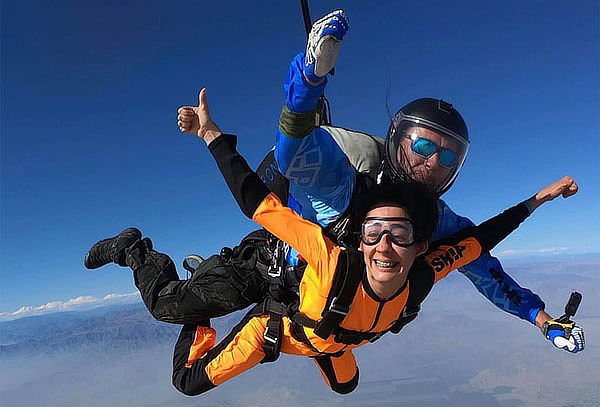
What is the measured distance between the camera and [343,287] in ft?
5.93

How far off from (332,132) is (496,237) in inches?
45.8

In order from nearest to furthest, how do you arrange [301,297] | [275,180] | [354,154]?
[301,297] → [354,154] → [275,180]

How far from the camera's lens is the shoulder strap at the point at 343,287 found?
180 centimetres

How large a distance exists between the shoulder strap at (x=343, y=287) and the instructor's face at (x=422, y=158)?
510 millimetres

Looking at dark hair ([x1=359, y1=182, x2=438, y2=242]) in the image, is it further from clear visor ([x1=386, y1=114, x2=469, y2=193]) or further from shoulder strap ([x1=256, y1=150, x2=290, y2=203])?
shoulder strap ([x1=256, y1=150, x2=290, y2=203])

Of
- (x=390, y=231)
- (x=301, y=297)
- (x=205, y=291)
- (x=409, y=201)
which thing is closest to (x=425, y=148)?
(x=409, y=201)

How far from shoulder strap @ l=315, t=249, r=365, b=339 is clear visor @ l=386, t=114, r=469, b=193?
0.49m

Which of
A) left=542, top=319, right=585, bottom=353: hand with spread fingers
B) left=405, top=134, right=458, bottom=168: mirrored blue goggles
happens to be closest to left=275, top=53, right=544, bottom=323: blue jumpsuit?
left=542, top=319, right=585, bottom=353: hand with spread fingers

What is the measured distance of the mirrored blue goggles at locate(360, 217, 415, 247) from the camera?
5.95ft

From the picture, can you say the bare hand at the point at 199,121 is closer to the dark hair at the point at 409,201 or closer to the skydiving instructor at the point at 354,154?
the skydiving instructor at the point at 354,154

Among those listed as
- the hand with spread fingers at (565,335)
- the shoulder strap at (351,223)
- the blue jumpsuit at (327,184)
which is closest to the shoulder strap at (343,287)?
the shoulder strap at (351,223)

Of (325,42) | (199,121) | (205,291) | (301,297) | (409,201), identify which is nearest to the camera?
(325,42)

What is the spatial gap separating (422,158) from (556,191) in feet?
3.70

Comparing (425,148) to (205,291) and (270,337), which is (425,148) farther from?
(205,291)
